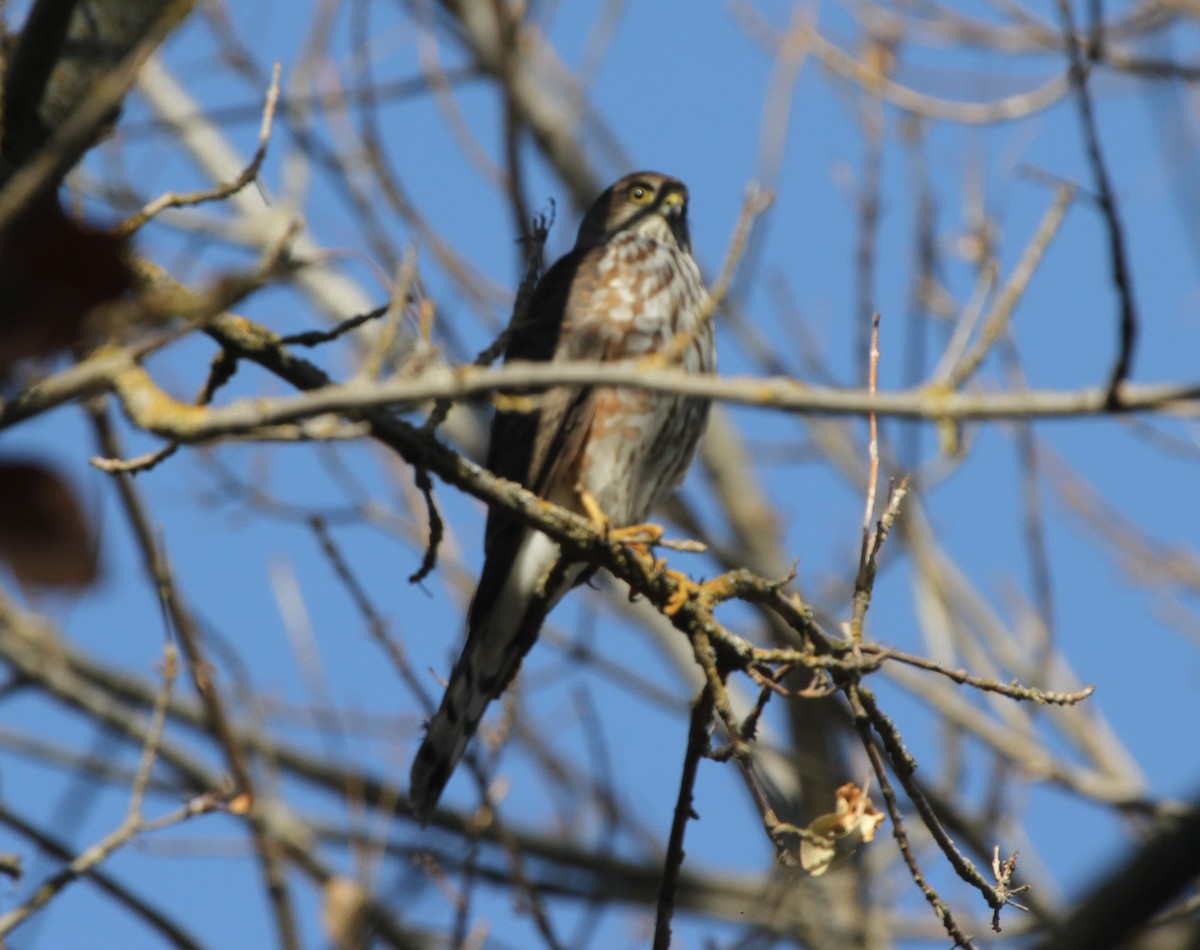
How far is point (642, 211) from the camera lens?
5000 millimetres

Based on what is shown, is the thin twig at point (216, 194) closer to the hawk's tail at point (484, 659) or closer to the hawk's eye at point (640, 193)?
the hawk's tail at point (484, 659)

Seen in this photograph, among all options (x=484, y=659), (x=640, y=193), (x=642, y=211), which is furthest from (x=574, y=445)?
(x=640, y=193)

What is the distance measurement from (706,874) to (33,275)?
5776 mm

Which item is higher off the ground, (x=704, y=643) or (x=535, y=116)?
(x=535, y=116)

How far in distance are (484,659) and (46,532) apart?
2.76m

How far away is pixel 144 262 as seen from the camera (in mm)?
2781

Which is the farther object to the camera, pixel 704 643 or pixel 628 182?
pixel 628 182

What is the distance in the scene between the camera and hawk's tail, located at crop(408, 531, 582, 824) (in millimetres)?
3730

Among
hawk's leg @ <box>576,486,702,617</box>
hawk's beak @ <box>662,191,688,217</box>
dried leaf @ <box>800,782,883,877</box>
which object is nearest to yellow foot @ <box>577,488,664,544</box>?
hawk's leg @ <box>576,486,702,617</box>

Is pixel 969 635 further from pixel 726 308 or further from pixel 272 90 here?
pixel 272 90

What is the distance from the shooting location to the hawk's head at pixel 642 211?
4930mm

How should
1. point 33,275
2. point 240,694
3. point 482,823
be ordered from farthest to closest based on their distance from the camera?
1. point 240,694
2. point 482,823
3. point 33,275

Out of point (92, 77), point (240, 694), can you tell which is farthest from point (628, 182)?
point (92, 77)

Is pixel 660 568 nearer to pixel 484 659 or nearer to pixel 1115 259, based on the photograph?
pixel 484 659
